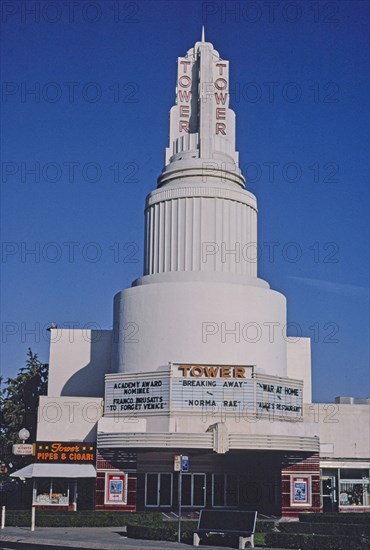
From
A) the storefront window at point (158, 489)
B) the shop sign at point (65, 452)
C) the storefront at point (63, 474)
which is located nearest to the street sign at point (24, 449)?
the storefront at point (63, 474)

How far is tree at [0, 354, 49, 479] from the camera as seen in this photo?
66.1 meters

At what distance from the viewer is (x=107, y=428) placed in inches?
1769

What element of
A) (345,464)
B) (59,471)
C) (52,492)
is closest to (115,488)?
(59,471)

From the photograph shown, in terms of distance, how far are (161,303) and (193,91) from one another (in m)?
16.7

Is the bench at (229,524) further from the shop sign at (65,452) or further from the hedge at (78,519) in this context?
the shop sign at (65,452)

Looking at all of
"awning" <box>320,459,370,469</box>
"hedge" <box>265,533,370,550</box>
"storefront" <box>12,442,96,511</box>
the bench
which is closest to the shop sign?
"storefront" <box>12,442,96,511</box>

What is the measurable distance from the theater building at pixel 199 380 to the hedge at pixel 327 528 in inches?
406

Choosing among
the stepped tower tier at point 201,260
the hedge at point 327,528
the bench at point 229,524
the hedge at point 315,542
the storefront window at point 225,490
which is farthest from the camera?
the storefront window at point 225,490

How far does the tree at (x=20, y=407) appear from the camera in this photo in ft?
217

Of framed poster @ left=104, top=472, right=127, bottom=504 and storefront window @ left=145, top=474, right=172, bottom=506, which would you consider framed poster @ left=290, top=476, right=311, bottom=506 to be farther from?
framed poster @ left=104, top=472, right=127, bottom=504

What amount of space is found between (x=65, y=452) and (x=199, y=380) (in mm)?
8991

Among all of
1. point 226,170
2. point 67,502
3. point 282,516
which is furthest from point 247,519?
point 226,170

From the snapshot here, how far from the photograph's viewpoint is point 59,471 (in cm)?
4519

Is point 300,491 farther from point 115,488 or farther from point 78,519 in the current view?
point 78,519
